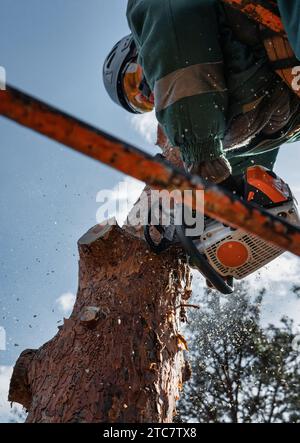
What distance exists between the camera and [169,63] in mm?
1891

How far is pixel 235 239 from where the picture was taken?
219 centimetres

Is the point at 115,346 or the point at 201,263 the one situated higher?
the point at 201,263

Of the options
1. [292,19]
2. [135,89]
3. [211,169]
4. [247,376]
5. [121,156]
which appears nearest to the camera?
[121,156]

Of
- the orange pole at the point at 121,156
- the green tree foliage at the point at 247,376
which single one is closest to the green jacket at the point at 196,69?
the orange pole at the point at 121,156

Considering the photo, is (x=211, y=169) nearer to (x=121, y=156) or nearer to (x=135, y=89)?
(x=135, y=89)

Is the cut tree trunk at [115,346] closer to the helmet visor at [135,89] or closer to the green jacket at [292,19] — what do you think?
the helmet visor at [135,89]

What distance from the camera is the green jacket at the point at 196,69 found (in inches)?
73.7

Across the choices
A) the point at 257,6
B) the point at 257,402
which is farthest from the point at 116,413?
the point at 257,402

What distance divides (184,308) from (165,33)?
4.23 feet

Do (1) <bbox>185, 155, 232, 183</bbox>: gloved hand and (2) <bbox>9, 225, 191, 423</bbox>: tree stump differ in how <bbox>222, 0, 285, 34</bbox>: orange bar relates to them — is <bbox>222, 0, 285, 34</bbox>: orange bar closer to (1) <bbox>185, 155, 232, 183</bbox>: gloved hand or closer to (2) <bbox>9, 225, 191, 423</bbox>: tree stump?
(1) <bbox>185, 155, 232, 183</bbox>: gloved hand

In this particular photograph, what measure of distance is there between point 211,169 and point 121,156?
1156 mm

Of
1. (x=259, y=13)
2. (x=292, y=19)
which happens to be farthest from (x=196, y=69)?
(x=292, y=19)

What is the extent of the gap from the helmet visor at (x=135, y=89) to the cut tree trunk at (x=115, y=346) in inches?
35.2
